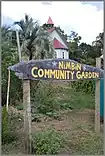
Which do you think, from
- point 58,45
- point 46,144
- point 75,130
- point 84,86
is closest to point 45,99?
point 75,130

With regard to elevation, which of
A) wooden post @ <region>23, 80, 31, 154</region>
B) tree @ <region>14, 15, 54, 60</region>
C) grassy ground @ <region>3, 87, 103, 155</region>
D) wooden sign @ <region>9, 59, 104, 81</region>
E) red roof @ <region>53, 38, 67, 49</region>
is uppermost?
red roof @ <region>53, 38, 67, 49</region>

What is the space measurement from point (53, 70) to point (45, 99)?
2219mm

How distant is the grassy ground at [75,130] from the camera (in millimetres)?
4293

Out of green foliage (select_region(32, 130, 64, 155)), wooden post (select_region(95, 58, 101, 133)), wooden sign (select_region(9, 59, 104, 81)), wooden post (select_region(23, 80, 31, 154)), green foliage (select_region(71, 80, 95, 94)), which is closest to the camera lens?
green foliage (select_region(32, 130, 64, 155))

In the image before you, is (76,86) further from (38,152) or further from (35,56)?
(38,152)

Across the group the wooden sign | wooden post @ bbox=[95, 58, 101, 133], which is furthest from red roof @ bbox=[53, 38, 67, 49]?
the wooden sign

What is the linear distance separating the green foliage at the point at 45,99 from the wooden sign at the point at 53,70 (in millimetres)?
1603

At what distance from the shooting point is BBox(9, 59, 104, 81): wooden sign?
4.29m

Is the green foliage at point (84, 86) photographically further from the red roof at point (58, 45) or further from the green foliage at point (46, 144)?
the red roof at point (58, 45)

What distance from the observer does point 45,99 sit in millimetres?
6730

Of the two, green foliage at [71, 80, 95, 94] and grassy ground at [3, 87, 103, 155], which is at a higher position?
green foliage at [71, 80, 95, 94]

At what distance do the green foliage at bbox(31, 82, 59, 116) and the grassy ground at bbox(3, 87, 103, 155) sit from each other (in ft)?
0.77

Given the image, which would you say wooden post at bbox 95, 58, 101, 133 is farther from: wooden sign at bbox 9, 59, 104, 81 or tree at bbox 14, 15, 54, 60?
tree at bbox 14, 15, 54, 60

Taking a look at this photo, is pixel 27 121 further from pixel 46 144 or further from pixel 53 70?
pixel 53 70
